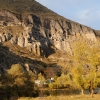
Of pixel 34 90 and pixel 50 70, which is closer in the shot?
pixel 34 90

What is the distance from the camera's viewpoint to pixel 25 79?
64.3 metres

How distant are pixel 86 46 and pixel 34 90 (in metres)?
27.4

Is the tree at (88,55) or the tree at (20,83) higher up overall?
the tree at (88,55)

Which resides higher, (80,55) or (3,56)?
(3,56)

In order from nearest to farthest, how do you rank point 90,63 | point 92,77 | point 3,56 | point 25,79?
point 90,63 → point 92,77 → point 25,79 → point 3,56

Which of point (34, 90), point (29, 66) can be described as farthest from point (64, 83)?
point (34, 90)

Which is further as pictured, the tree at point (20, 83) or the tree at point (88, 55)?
the tree at point (20, 83)

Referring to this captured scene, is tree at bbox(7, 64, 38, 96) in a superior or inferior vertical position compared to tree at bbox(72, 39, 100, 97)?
inferior

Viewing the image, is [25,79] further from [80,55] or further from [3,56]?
[3,56]

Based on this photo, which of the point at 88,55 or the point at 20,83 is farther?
the point at 20,83

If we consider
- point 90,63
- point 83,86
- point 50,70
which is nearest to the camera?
point 90,63

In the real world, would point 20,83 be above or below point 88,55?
below

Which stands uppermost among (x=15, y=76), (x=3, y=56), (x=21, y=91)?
(x=3, y=56)

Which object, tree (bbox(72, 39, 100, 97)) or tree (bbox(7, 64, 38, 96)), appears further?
tree (bbox(7, 64, 38, 96))
